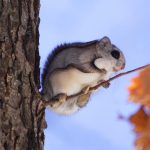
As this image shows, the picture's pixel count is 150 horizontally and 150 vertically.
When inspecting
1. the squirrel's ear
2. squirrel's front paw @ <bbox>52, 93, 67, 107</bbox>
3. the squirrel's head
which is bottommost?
squirrel's front paw @ <bbox>52, 93, 67, 107</bbox>

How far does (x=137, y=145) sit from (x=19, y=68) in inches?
34.7

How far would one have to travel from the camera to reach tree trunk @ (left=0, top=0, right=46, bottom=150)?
114 cm

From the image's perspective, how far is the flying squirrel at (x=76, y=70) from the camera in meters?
1.43

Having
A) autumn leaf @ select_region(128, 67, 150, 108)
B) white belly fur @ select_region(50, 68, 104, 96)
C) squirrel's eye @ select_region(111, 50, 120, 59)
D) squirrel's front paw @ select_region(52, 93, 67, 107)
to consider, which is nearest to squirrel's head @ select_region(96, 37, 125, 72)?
squirrel's eye @ select_region(111, 50, 120, 59)

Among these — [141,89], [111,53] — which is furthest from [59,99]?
[141,89]

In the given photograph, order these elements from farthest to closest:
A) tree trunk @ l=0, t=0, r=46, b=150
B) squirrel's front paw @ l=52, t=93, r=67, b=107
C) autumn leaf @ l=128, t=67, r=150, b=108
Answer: squirrel's front paw @ l=52, t=93, r=67, b=107, tree trunk @ l=0, t=0, r=46, b=150, autumn leaf @ l=128, t=67, r=150, b=108

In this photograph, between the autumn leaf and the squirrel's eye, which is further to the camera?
the squirrel's eye

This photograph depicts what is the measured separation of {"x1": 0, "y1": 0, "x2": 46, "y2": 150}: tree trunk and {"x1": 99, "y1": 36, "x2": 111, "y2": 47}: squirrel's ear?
38 centimetres

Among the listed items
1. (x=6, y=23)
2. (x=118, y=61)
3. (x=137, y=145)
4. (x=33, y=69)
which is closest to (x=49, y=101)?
(x=33, y=69)

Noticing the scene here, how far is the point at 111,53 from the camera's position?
1681mm

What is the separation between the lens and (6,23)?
4.17 feet

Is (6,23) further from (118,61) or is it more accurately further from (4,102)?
(118,61)

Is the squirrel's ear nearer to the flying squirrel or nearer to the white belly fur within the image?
the flying squirrel

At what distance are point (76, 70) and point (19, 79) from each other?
1.03 feet
